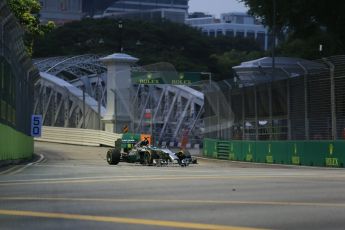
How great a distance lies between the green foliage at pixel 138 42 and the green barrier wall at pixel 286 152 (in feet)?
247

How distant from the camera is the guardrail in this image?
58109 millimetres

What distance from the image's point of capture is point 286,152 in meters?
32.4

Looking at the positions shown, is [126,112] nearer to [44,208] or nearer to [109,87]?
[109,87]

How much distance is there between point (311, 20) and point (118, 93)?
17.7m

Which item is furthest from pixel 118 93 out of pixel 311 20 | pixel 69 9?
pixel 69 9

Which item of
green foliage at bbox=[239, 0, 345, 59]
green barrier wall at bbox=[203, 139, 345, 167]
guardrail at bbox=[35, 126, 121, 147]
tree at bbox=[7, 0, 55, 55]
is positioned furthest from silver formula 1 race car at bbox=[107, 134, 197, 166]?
guardrail at bbox=[35, 126, 121, 147]

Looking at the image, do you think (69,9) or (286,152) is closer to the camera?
(286,152)

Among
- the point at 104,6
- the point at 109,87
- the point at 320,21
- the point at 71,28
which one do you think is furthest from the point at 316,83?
the point at 104,6

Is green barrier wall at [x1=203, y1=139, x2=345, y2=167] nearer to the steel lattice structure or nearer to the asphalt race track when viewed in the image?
the asphalt race track

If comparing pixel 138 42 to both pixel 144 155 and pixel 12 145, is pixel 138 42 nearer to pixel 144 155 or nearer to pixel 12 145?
pixel 144 155

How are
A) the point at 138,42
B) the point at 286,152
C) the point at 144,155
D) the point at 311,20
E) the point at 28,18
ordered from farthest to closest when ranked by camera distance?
the point at 138,42, the point at 311,20, the point at 28,18, the point at 286,152, the point at 144,155

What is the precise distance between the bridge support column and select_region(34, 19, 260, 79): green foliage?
2059 inches

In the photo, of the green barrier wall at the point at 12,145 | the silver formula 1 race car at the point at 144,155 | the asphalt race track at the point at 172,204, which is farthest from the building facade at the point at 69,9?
the asphalt race track at the point at 172,204

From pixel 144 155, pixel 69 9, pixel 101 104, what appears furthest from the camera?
pixel 69 9
